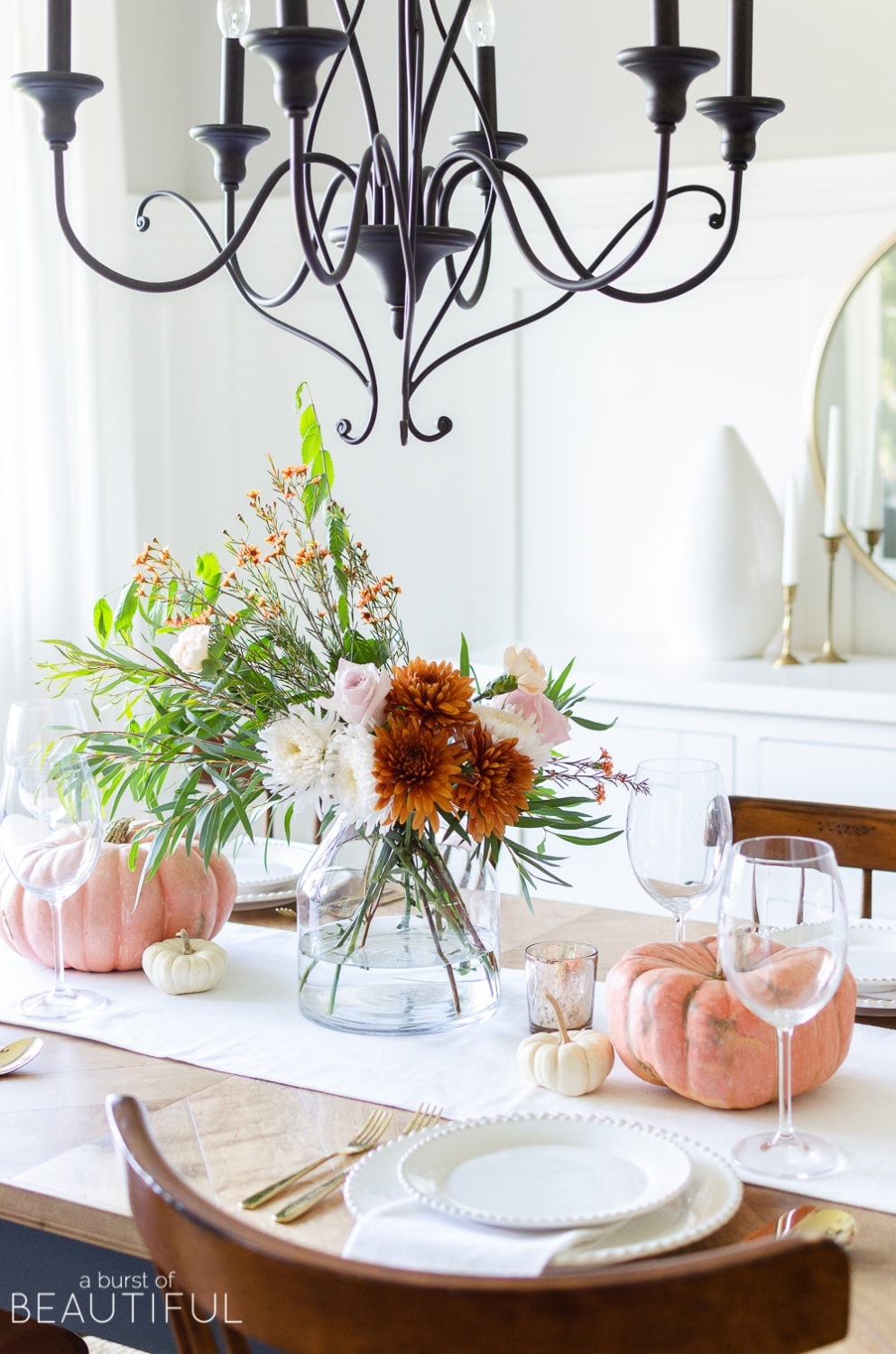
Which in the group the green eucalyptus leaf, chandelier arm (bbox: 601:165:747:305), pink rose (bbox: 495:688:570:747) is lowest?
pink rose (bbox: 495:688:570:747)

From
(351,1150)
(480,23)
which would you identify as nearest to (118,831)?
(351,1150)

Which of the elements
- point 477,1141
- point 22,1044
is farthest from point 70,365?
point 477,1141

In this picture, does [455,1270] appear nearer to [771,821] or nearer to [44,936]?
[44,936]

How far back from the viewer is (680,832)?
1218 mm

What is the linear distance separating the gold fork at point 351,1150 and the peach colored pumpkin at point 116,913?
419 mm

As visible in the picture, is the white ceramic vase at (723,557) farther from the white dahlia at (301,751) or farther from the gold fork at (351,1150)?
the gold fork at (351,1150)

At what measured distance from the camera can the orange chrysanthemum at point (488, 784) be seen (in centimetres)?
121

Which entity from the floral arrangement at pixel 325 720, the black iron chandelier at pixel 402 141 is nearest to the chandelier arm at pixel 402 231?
the black iron chandelier at pixel 402 141

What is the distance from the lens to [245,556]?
4.16 ft

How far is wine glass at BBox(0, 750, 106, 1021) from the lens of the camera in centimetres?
132

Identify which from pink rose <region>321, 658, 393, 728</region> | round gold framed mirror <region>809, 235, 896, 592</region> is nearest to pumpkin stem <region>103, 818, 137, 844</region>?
pink rose <region>321, 658, 393, 728</region>

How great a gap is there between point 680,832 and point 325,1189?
0.42 m

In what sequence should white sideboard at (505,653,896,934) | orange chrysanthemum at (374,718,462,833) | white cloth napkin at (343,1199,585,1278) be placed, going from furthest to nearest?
white sideboard at (505,653,896,934) < orange chrysanthemum at (374,718,462,833) < white cloth napkin at (343,1199,585,1278)

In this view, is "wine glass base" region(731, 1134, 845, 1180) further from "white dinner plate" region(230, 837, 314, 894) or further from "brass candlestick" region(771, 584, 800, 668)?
"brass candlestick" region(771, 584, 800, 668)
